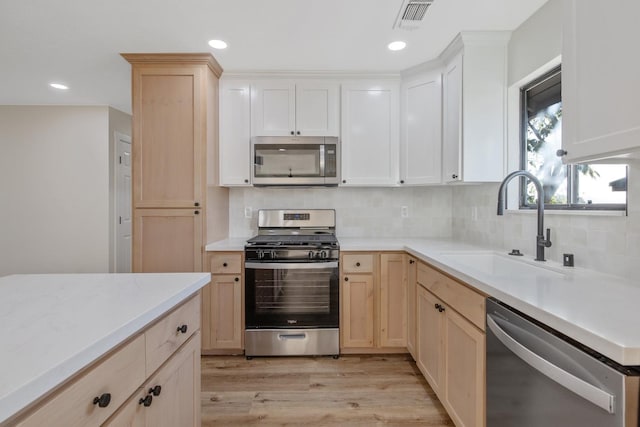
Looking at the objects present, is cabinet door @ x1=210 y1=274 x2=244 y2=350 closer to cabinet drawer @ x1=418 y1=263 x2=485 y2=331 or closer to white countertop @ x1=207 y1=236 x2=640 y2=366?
cabinet drawer @ x1=418 y1=263 x2=485 y2=331

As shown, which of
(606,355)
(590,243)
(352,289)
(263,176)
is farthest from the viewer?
(263,176)

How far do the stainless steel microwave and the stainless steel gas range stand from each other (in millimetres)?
605

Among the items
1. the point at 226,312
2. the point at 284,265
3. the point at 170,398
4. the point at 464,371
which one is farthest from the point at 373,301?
the point at 170,398

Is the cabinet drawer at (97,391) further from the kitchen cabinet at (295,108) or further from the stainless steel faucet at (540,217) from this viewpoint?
the kitchen cabinet at (295,108)

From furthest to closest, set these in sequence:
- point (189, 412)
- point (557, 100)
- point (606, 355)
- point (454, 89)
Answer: point (454, 89) < point (557, 100) < point (189, 412) < point (606, 355)

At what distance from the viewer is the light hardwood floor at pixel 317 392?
1830 millimetres

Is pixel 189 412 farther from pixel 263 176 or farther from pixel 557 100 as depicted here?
pixel 557 100

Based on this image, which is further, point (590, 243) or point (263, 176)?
point (263, 176)

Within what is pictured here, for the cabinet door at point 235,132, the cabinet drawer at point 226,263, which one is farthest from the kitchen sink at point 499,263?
the cabinet door at point 235,132

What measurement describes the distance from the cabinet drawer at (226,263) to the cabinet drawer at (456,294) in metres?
1.43

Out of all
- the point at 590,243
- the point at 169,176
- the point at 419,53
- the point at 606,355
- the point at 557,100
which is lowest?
the point at 606,355

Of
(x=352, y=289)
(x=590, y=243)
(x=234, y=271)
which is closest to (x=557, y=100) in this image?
(x=590, y=243)

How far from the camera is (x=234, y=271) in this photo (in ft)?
8.21

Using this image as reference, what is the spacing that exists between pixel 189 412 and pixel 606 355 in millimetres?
1352
